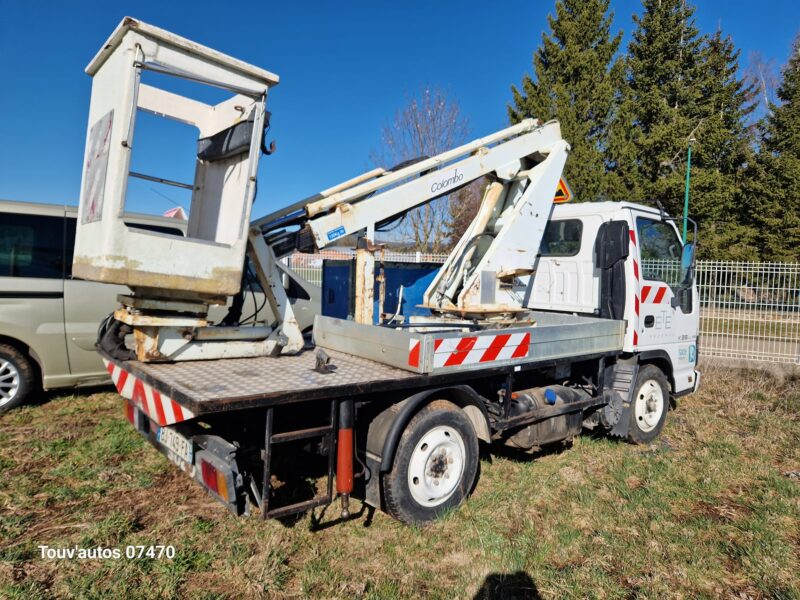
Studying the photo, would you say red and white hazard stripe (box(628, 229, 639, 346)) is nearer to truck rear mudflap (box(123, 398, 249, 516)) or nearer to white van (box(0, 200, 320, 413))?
white van (box(0, 200, 320, 413))

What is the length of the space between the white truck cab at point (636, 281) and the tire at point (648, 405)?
181 mm

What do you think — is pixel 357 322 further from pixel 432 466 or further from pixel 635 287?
pixel 635 287

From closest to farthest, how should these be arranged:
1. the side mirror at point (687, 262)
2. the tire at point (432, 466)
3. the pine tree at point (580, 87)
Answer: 1. the tire at point (432, 466)
2. the side mirror at point (687, 262)
3. the pine tree at point (580, 87)

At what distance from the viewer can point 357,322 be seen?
13.5 feet

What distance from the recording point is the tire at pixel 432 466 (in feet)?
10.9

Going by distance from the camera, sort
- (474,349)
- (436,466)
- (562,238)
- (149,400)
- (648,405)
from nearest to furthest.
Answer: (149,400), (436,466), (474,349), (648,405), (562,238)

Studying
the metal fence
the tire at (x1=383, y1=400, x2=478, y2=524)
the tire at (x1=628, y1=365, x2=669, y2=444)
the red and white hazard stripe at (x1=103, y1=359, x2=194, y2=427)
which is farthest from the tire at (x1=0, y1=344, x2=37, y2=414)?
the tire at (x1=628, y1=365, x2=669, y2=444)

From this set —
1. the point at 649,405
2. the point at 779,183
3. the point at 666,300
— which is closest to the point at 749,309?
the point at 666,300

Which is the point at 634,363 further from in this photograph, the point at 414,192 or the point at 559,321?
the point at 414,192

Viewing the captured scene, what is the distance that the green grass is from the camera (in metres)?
2.92

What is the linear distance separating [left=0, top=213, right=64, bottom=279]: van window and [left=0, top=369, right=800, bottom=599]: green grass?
5.39 ft

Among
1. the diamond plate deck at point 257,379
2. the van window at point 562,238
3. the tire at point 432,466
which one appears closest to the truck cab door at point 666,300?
the van window at point 562,238

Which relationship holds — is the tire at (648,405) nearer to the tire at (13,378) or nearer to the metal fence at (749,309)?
the metal fence at (749,309)

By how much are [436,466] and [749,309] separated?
9498 millimetres
